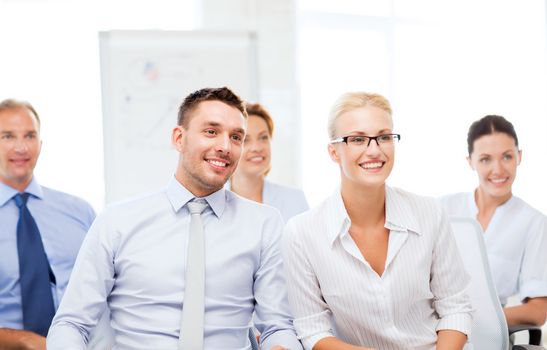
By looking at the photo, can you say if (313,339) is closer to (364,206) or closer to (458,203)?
(364,206)

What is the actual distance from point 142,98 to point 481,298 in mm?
2508

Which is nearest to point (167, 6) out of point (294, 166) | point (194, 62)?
point (194, 62)

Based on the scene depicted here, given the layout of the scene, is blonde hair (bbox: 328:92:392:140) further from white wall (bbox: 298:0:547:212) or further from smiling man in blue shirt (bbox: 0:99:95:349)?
white wall (bbox: 298:0:547:212)

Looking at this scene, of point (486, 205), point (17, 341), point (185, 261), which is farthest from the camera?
point (486, 205)

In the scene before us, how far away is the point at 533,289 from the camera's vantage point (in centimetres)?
261

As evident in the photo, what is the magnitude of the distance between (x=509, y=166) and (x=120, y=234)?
5.67ft

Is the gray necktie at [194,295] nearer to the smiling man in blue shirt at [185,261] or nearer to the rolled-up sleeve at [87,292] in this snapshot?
the smiling man in blue shirt at [185,261]

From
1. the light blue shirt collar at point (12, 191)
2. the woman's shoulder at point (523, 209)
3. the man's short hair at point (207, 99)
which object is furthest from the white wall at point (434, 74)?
the man's short hair at point (207, 99)

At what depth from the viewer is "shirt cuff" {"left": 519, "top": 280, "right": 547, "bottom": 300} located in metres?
2.59

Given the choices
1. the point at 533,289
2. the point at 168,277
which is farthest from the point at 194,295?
the point at 533,289

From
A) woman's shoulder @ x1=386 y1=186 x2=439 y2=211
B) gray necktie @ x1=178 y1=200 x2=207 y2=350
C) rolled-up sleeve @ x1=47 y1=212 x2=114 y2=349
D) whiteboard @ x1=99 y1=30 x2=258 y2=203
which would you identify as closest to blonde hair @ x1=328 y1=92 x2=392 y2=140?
woman's shoulder @ x1=386 y1=186 x2=439 y2=211

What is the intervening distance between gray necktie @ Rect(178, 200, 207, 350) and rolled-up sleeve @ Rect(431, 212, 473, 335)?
71 centimetres

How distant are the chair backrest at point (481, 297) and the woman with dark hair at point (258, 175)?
104cm

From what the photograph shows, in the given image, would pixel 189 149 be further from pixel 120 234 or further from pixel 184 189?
pixel 120 234
